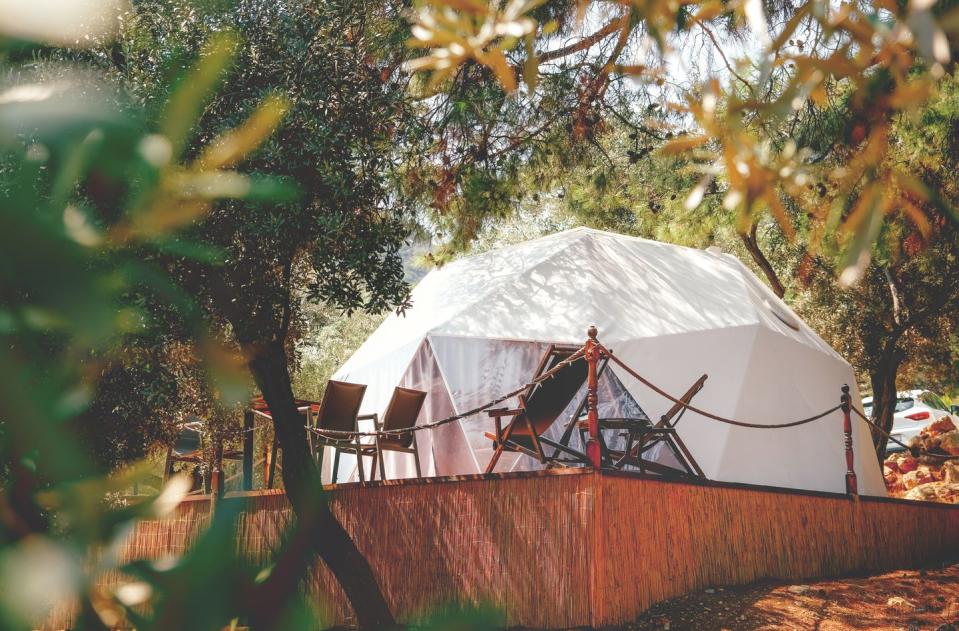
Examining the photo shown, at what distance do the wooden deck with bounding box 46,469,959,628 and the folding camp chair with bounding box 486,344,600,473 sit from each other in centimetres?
74

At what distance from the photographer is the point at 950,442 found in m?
16.6

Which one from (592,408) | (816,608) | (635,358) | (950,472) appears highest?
(635,358)

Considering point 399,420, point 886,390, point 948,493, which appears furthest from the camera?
point 886,390

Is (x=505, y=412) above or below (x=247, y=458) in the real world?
above

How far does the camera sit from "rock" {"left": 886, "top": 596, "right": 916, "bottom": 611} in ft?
22.0

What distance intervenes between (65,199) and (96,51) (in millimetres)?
6236

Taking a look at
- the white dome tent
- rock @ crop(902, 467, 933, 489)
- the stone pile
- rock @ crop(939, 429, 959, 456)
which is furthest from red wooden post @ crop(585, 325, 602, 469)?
rock @ crop(939, 429, 959, 456)

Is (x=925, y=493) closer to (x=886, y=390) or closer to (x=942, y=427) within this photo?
(x=886, y=390)

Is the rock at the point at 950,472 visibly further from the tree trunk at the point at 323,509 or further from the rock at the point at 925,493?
the tree trunk at the point at 323,509

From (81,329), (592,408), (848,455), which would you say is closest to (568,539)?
(592,408)

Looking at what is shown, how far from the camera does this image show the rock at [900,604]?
22.0 feet

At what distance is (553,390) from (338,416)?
2.30m

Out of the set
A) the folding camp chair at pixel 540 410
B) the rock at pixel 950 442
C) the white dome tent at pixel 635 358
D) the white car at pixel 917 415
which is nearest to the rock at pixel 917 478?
the rock at pixel 950 442

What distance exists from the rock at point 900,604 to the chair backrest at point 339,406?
4850 millimetres
